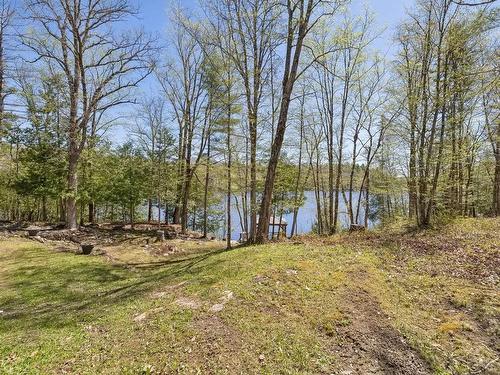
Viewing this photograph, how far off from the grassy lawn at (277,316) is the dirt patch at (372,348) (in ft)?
0.05

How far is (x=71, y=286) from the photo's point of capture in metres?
6.93

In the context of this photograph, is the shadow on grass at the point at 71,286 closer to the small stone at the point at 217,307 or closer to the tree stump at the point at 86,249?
the tree stump at the point at 86,249

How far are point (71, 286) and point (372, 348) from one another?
257 inches

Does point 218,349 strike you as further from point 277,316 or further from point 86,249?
point 86,249

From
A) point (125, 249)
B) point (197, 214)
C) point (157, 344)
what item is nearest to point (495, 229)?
point (157, 344)

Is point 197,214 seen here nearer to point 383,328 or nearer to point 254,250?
point 254,250

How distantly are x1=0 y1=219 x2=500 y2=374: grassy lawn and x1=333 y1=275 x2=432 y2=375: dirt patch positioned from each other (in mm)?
14

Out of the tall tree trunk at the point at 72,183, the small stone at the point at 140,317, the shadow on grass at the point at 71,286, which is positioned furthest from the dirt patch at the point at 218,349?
the tall tree trunk at the point at 72,183

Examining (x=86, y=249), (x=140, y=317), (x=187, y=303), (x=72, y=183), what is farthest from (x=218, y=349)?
(x=72, y=183)

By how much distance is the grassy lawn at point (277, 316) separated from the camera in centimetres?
339

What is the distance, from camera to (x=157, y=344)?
12.1 ft

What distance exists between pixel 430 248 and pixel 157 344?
21.4ft

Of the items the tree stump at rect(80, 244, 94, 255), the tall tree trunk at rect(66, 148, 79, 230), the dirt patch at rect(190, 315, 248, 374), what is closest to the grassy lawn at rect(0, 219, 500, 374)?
the dirt patch at rect(190, 315, 248, 374)

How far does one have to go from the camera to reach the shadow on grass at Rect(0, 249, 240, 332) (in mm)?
5094
